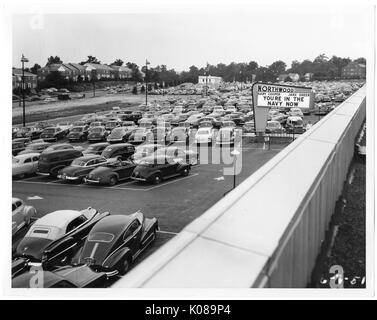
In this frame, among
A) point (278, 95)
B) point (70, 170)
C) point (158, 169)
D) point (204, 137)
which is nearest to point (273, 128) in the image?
point (204, 137)

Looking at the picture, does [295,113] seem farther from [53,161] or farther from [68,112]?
[53,161]

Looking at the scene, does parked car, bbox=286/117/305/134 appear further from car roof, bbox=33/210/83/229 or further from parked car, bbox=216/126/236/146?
car roof, bbox=33/210/83/229

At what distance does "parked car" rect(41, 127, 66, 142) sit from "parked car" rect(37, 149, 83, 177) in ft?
26.0

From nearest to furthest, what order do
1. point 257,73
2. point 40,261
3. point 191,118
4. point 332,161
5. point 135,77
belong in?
point 332,161
point 40,261
point 191,118
point 135,77
point 257,73

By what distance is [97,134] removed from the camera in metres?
26.3

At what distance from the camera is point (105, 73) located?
43375 millimetres

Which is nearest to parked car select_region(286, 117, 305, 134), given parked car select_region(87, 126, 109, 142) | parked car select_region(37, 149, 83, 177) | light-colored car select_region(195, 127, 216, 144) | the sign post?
light-colored car select_region(195, 127, 216, 144)

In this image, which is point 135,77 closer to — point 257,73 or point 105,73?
point 105,73

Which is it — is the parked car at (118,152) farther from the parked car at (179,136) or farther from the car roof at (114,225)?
the car roof at (114,225)

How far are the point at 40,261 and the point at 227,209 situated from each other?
6682mm

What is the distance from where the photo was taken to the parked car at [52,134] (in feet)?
84.6

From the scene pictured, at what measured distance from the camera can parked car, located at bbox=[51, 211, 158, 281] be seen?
7863 mm
